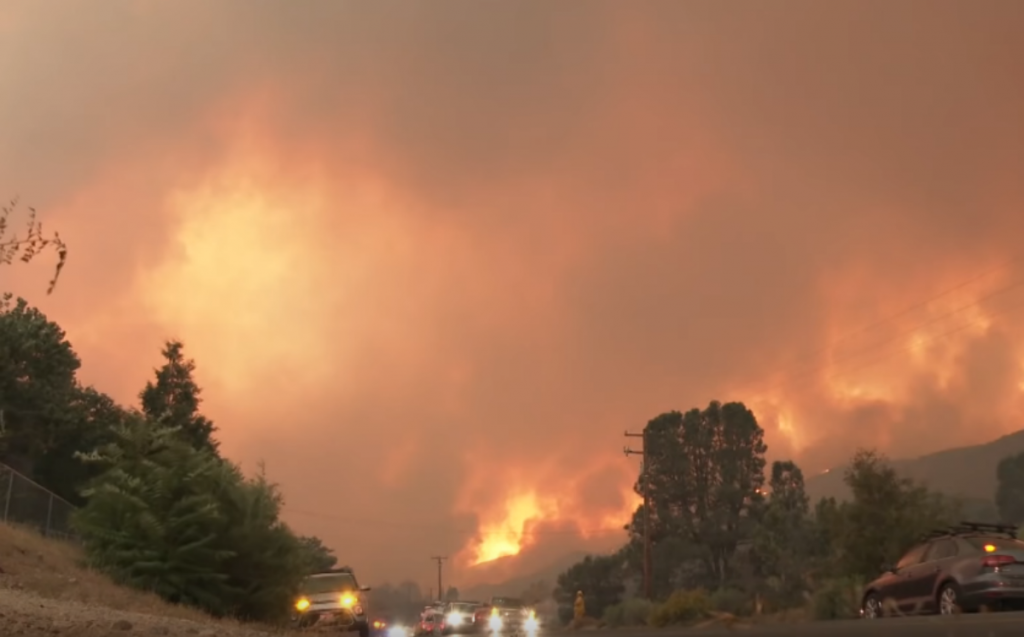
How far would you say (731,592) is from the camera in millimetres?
54625

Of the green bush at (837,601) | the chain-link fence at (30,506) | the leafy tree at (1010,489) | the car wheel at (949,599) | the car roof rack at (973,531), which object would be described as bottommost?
the car wheel at (949,599)

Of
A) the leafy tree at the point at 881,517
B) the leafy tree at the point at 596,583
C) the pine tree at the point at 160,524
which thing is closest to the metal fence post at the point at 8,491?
the pine tree at the point at 160,524

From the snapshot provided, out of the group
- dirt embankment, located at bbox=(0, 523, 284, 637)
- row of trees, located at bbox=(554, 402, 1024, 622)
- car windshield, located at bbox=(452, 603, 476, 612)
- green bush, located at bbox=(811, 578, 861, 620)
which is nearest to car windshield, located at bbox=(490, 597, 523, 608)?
car windshield, located at bbox=(452, 603, 476, 612)

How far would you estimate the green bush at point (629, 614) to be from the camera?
48269 mm

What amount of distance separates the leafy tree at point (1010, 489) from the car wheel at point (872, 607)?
4043 cm

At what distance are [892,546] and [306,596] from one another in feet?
73.3

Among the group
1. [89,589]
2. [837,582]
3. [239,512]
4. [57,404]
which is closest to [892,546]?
[837,582]

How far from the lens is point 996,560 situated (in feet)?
52.7

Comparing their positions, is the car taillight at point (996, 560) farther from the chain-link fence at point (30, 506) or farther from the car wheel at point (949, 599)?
the chain-link fence at point (30, 506)

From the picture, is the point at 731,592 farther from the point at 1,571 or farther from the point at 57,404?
the point at 1,571

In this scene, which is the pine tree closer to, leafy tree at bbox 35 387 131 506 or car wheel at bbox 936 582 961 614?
car wheel at bbox 936 582 961 614

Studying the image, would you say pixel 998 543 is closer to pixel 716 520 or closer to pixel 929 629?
pixel 929 629

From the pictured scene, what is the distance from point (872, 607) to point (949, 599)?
9.82 feet

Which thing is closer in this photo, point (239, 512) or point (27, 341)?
point (239, 512)
